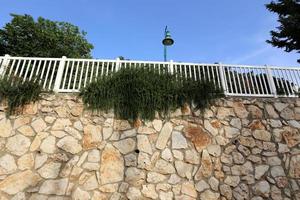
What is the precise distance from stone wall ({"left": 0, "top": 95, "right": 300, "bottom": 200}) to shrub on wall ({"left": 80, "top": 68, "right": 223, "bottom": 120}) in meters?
0.19

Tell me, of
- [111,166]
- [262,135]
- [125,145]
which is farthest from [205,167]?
[111,166]

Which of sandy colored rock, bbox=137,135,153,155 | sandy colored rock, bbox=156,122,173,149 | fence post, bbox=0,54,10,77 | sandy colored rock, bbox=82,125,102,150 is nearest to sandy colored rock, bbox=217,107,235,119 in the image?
sandy colored rock, bbox=156,122,173,149

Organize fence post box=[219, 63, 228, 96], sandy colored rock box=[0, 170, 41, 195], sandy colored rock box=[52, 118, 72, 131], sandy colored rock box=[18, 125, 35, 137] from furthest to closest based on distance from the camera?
fence post box=[219, 63, 228, 96], sandy colored rock box=[52, 118, 72, 131], sandy colored rock box=[18, 125, 35, 137], sandy colored rock box=[0, 170, 41, 195]

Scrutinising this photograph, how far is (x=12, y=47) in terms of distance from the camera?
992cm

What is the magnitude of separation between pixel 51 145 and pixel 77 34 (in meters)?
7.97

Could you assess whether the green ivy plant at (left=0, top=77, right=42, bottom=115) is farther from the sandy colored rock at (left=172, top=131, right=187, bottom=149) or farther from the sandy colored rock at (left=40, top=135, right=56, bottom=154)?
the sandy colored rock at (left=172, top=131, right=187, bottom=149)

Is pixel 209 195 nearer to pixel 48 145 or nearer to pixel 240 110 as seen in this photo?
pixel 240 110

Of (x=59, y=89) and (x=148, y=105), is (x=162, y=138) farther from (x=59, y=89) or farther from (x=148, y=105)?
(x=59, y=89)

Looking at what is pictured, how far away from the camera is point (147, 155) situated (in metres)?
4.74

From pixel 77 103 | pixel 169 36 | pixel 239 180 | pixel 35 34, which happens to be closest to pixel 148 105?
pixel 77 103

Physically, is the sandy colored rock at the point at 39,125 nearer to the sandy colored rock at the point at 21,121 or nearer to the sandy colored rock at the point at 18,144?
the sandy colored rock at the point at 21,121

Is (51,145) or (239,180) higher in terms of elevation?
(51,145)

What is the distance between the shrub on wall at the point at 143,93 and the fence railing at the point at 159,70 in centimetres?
22

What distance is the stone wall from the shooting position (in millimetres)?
4488
